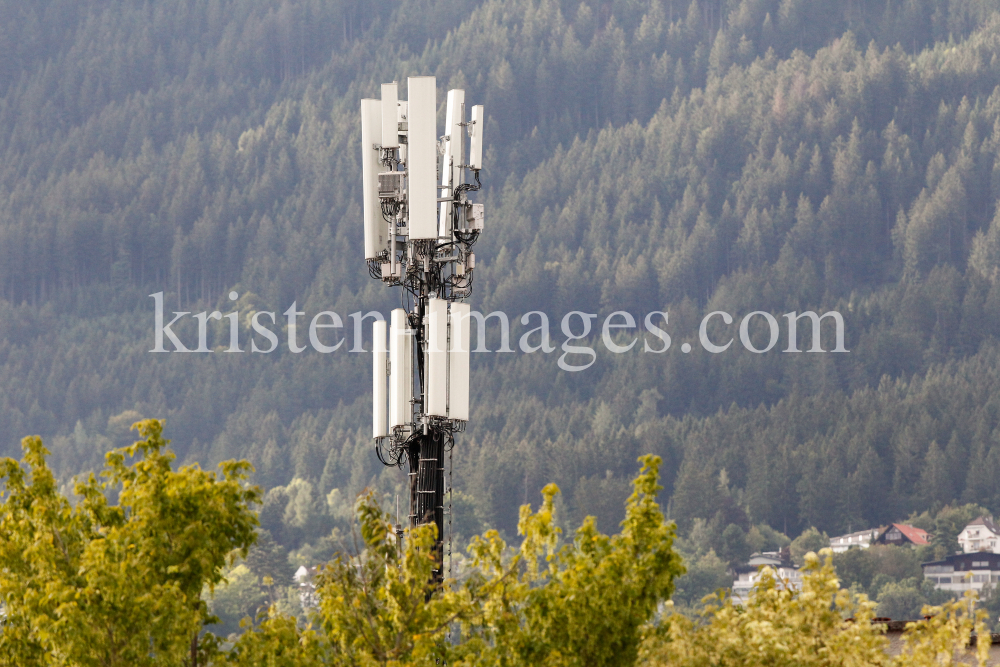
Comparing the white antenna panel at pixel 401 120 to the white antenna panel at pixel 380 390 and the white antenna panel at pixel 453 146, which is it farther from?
the white antenna panel at pixel 380 390

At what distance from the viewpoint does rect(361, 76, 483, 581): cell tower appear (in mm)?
40406

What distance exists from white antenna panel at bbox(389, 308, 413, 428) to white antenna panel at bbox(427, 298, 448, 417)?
83 centimetres

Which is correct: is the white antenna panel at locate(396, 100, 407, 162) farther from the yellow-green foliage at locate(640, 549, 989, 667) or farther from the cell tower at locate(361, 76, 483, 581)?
the yellow-green foliage at locate(640, 549, 989, 667)

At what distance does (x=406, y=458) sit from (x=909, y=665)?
1710 cm

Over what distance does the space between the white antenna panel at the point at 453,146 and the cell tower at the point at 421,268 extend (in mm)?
27

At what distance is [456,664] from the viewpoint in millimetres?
29000

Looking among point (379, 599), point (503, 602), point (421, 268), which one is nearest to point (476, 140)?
point (421, 268)

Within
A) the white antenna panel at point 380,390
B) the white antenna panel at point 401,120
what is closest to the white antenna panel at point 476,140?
the white antenna panel at point 401,120

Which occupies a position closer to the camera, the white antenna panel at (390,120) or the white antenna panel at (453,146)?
the white antenna panel at (390,120)

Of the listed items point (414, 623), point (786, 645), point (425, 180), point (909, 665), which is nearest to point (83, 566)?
point (414, 623)

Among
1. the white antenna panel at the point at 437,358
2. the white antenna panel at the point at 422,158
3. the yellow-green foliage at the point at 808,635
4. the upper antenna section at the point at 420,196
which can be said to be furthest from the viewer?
the upper antenna section at the point at 420,196

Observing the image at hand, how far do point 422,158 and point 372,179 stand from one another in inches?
96.8

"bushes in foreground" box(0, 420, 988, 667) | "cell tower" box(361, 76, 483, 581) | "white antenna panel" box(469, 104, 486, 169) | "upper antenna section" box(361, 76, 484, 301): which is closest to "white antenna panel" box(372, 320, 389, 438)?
"cell tower" box(361, 76, 483, 581)

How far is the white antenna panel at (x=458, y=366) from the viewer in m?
40.3
